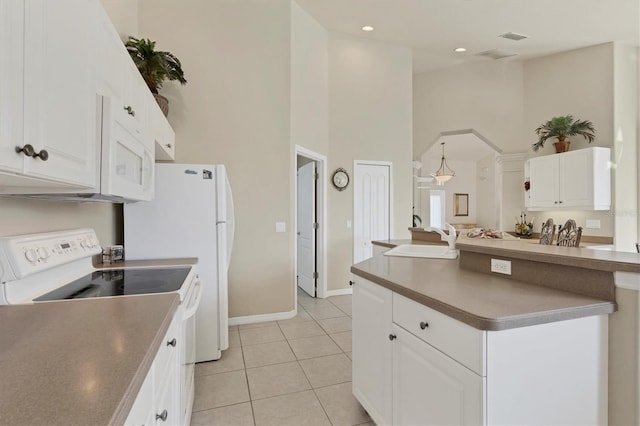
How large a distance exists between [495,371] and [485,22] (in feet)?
15.6

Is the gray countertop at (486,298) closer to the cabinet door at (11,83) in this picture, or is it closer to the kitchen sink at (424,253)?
the kitchen sink at (424,253)

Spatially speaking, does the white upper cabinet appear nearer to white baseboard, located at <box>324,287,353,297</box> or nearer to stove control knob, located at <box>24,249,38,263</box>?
white baseboard, located at <box>324,287,353,297</box>

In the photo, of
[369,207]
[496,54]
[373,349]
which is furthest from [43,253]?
[496,54]

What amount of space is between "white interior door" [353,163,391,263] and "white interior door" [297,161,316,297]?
0.65 m

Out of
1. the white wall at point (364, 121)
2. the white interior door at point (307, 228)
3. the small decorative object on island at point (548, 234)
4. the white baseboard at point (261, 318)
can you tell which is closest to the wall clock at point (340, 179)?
the white wall at point (364, 121)

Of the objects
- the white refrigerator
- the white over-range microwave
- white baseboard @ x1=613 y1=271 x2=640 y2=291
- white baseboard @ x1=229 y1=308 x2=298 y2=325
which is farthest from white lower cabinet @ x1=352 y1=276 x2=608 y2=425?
white baseboard @ x1=229 y1=308 x2=298 y2=325

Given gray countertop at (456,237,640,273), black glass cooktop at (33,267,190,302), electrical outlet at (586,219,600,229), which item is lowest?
black glass cooktop at (33,267,190,302)

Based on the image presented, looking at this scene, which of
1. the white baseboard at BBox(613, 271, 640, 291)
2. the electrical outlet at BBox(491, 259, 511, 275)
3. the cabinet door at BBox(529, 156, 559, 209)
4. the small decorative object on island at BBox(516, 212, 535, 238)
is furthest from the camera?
the small decorative object on island at BBox(516, 212, 535, 238)

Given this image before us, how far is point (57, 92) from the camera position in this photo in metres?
1.01

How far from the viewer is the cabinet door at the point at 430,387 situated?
1093 millimetres

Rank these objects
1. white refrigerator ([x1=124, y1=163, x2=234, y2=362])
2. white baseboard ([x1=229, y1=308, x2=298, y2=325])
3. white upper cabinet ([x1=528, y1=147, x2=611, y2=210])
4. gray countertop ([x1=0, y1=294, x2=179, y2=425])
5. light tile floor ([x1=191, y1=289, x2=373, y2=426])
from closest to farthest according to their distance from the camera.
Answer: gray countertop ([x1=0, y1=294, x2=179, y2=425]) < light tile floor ([x1=191, y1=289, x2=373, y2=426]) < white refrigerator ([x1=124, y1=163, x2=234, y2=362]) < white baseboard ([x1=229, y1=308, x2=298, y2=325]) < white upper cabinet ([x1=528, y1=147, x2=611, y2=210])

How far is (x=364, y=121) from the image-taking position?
192 inches

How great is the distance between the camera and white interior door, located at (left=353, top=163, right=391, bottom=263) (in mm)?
4855

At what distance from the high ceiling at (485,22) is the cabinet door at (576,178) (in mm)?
1676
